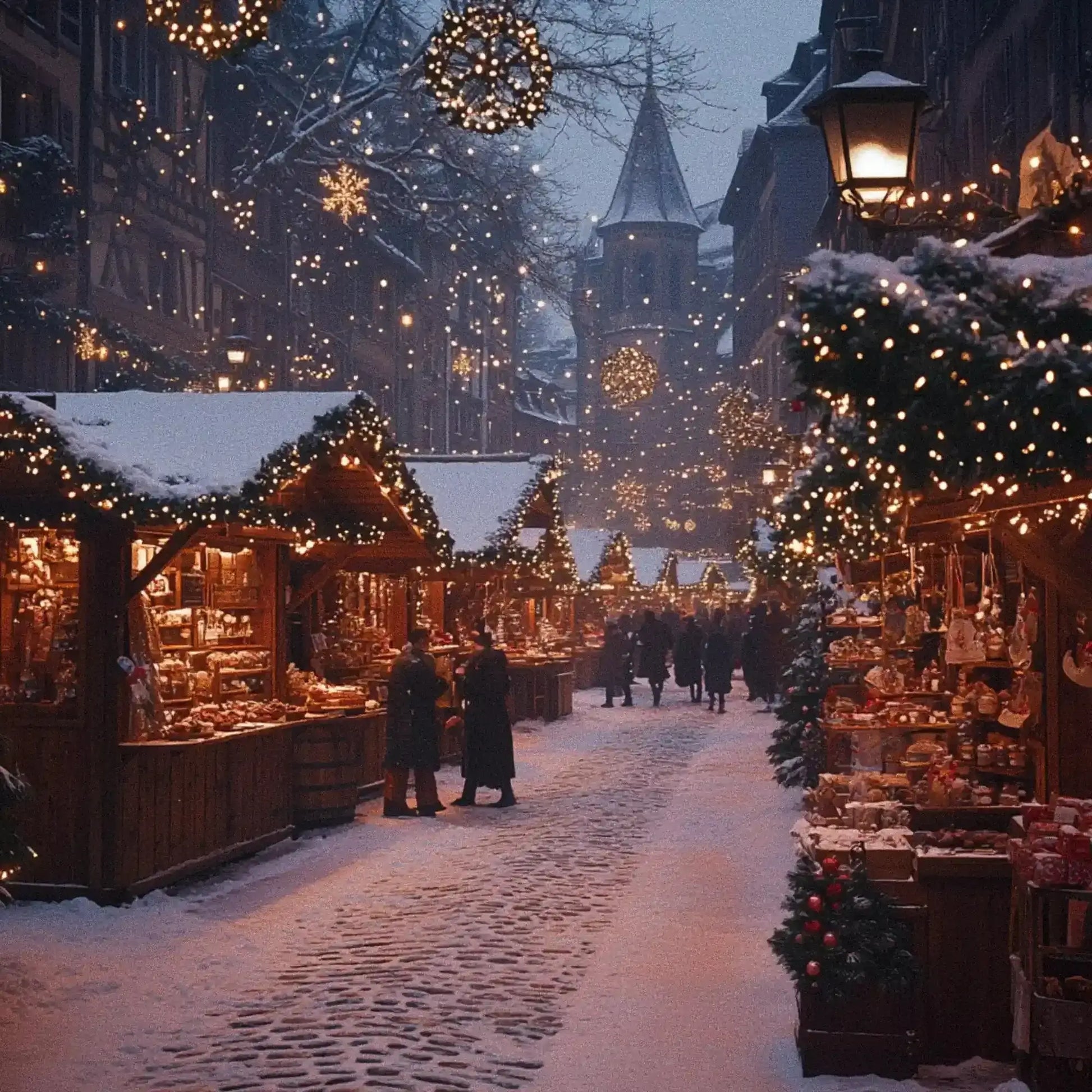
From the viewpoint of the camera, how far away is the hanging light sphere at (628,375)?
54.6 metres

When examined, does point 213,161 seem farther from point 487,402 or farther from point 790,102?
point 487,402

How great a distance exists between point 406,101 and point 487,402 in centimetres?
3712

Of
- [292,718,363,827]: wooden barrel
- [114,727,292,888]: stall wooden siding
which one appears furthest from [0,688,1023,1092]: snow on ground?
[292,718,363,827]: wooden barrel

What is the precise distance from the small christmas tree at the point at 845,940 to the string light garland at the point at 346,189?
2207cm

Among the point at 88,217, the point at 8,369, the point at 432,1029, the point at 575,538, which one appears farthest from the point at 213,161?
the point at 432,1029

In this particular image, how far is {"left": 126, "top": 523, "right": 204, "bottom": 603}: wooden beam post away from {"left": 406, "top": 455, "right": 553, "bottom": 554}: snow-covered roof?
34.9ft

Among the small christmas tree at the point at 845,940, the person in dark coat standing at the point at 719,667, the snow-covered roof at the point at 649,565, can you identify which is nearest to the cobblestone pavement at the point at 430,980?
the small christmas tree at the point at 845,940

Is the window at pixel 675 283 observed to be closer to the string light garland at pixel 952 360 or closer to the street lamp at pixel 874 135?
the street lamp at pixel 874 135

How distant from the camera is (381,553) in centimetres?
2052

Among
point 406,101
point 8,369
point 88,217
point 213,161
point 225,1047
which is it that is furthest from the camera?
point 213,161

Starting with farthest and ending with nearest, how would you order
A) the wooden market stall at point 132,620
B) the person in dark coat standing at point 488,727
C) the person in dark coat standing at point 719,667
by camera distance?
the person in dark coat standing at point 719,667, the person in dark coat standing at point 488,727, the wooden market stall at point 132,620

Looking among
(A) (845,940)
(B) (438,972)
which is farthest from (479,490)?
(A) (845,940)

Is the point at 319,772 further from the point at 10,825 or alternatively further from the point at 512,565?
the point at 512,565

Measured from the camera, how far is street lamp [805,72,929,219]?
24.0 feet
